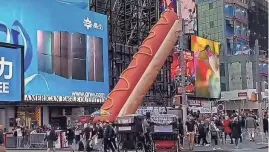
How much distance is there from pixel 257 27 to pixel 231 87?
20.4 metres

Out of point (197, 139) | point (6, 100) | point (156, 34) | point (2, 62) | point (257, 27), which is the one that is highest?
point (257, 27)

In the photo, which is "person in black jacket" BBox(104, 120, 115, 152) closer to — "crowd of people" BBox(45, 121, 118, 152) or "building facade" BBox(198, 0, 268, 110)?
"crowd of people" BBox(45, 121, 118, 152)

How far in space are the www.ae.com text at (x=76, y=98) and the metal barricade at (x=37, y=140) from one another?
11.3m

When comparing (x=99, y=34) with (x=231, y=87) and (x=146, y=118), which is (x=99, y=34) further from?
(x=231, y=87)

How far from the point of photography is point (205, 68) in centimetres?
6794

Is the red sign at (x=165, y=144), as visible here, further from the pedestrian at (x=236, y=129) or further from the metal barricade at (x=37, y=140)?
the metal barricade at (x=37, y=140)

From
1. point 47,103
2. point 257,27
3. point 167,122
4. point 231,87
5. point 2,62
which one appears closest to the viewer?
point 2,62

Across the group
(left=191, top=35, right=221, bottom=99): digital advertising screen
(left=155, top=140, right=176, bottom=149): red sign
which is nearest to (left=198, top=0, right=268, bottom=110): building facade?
(left=191, top=35, right=221, bottom=99): digital advertising screen

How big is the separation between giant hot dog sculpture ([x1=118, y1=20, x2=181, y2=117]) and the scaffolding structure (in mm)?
16019

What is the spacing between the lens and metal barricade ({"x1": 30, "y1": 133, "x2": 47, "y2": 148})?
32.7 m

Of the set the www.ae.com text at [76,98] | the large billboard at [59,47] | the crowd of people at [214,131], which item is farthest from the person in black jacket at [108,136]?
the large billboard at [59,47]

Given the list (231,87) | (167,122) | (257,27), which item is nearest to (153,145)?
(167,122)

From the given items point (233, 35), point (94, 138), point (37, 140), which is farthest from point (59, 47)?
point (233, 35)

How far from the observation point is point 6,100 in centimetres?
2014
